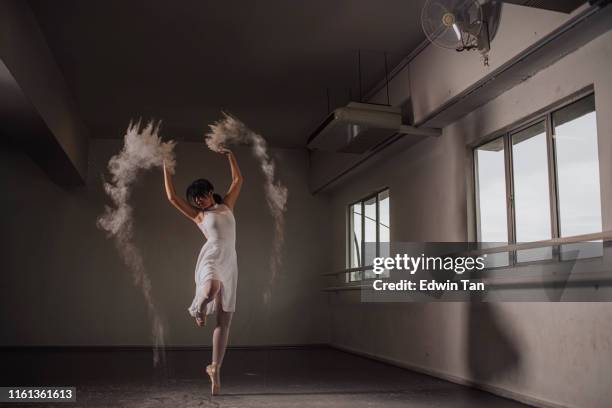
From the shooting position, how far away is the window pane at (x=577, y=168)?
389 cm

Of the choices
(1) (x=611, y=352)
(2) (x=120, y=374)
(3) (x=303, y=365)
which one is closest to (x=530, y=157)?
(1) (x=611, y=352)

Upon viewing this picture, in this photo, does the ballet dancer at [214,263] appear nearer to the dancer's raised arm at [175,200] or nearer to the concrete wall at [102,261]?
the dancer's raised arm at [175,200]

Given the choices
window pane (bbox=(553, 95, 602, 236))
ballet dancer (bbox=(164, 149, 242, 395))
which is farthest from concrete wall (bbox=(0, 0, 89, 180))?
window pane (bbox=(553, 95, 602, 236))

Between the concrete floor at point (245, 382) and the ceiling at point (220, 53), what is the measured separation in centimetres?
313

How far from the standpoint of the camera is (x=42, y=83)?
18.6 feet

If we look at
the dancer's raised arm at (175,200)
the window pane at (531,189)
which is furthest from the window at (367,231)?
the dancer's raised arm at (175,200)

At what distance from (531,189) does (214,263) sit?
2.47 metres

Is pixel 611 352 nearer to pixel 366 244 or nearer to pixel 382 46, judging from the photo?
pixel 382 46

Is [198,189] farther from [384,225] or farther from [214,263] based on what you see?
[384,225]

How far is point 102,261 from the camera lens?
873 centimetres

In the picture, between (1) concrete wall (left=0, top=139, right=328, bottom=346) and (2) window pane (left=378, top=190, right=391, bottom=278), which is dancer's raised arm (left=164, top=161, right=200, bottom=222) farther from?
(1) concrete wall (left=0, top=139, right=328, bottom=346)

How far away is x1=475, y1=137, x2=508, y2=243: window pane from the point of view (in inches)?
195

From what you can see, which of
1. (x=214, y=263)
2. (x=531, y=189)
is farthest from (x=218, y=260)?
(x=531, y=189)

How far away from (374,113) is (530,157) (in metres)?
1.69
